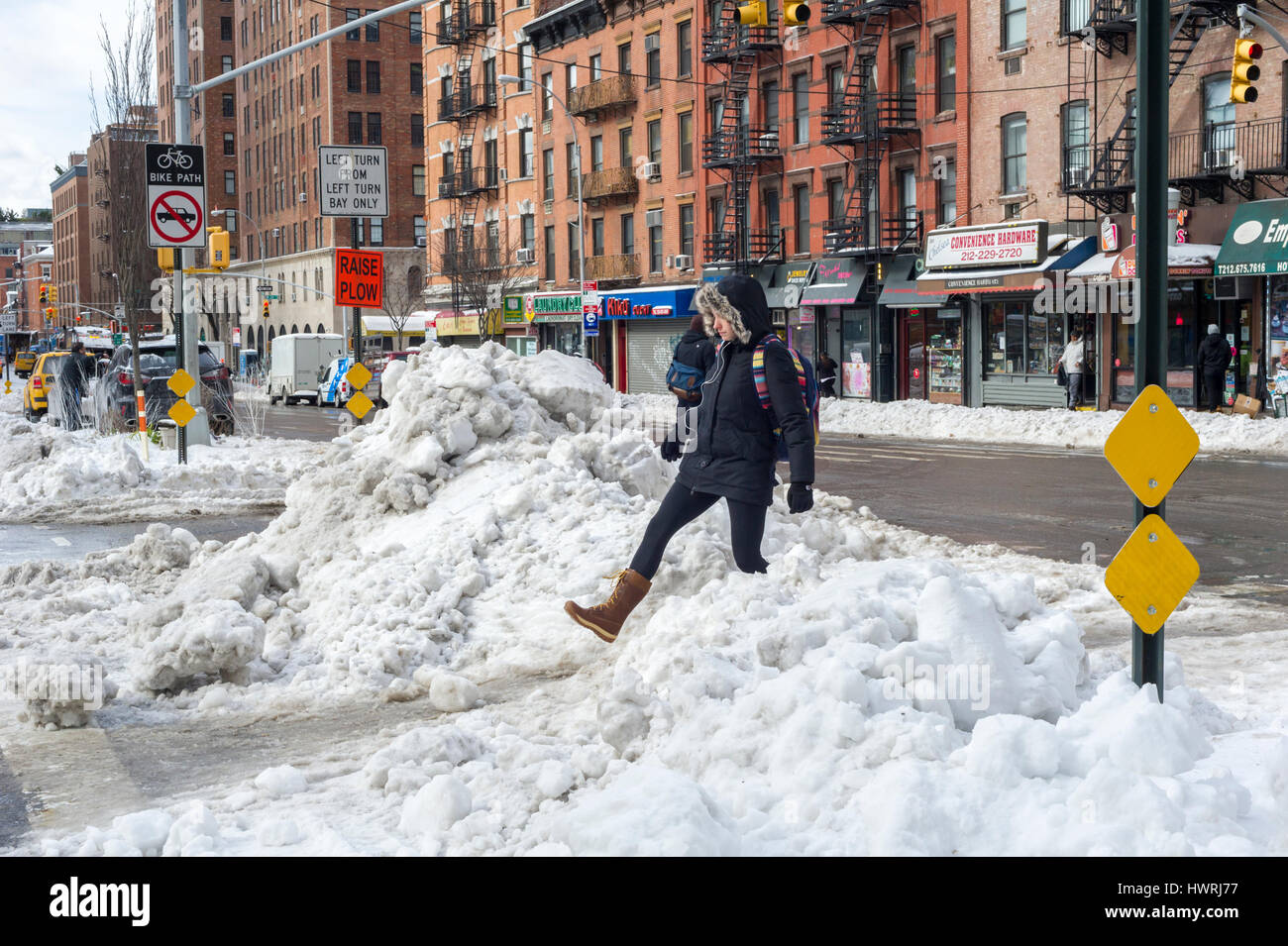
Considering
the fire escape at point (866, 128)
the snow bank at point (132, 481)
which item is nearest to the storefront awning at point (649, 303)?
the fire escape at point (866, 128)

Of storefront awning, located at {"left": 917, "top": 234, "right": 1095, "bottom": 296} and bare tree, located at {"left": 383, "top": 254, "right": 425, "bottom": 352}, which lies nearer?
storefront awning, located at {"left": 917, "top": 234, "right": 1095, "bottom": 296}

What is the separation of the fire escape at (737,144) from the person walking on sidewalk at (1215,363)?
1737cm

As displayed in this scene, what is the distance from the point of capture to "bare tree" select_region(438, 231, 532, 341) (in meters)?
59.2

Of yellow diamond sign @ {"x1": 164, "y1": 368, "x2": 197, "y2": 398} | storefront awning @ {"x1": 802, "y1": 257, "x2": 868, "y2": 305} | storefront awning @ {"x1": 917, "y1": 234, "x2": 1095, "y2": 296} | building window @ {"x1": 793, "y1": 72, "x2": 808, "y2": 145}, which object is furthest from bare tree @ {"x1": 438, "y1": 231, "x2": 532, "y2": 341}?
yellow diamond sign @ {"x1": 164, "y1": 368, "x2": 197, "y2": 398}

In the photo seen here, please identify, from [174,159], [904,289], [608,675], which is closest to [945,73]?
[904,289]

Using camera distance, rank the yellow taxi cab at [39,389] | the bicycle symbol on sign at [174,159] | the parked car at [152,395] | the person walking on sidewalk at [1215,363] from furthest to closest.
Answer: the yellow taxi cab at [39,389], the person walking on sidewalk at [1215,363], the parked car at [152,395], the bicycle symbol on sign at [174,159]

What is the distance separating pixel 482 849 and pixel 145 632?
437 cm

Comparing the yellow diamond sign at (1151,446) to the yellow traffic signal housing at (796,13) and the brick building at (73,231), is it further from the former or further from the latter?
the brick building at (73,231)

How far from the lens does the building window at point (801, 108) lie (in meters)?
42.1

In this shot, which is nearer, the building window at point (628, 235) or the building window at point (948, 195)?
the building window at point (948, 195)

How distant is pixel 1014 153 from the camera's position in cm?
3491

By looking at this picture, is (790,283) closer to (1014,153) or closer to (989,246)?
(989,246)

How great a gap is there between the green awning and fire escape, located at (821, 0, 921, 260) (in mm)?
10682

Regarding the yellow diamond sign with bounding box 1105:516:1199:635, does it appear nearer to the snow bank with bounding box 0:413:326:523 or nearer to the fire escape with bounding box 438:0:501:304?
the snow bank with bounding box 0:413:326:523
